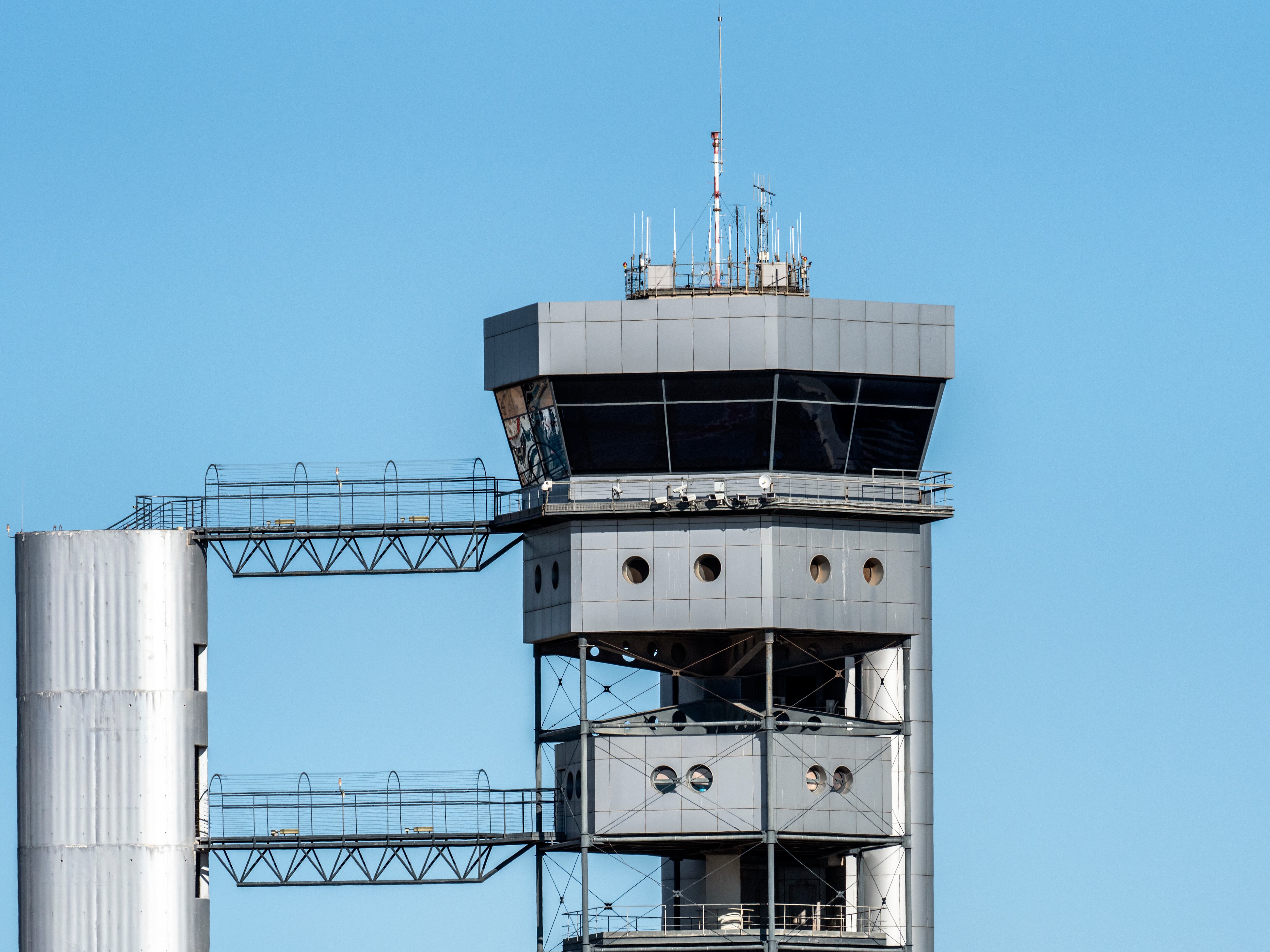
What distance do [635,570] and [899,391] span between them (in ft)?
36.2

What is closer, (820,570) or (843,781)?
(843,781)

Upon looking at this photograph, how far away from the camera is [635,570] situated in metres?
108

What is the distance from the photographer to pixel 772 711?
106875mm

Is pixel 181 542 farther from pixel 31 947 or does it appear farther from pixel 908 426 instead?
pixel 908 426

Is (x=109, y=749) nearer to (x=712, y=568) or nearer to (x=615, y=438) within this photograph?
(x=615, y=438)

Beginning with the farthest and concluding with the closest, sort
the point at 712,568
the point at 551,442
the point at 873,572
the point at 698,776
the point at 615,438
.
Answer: the point at 551,442 → the point at 873,572 → the point at 615,438 → the point at 712,568 → the point at 698,776

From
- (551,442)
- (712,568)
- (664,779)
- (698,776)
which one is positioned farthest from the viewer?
(551,442)

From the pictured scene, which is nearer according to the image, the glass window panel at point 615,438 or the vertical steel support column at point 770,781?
the vertical steel support column at point 770,781

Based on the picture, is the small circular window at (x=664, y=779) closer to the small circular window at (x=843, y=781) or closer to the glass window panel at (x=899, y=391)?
the small circular window at (x=843, y=781)

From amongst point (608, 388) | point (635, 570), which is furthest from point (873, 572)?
point (608, 388)

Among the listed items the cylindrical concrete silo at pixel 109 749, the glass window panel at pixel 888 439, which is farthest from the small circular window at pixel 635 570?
the cylindrical concrete silo at pixel 109 749

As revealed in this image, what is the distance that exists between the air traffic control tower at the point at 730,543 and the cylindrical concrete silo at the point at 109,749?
13.5m

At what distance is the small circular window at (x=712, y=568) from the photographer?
107500 mm

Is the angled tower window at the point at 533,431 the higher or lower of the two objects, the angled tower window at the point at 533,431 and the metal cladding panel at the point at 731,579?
the higher
